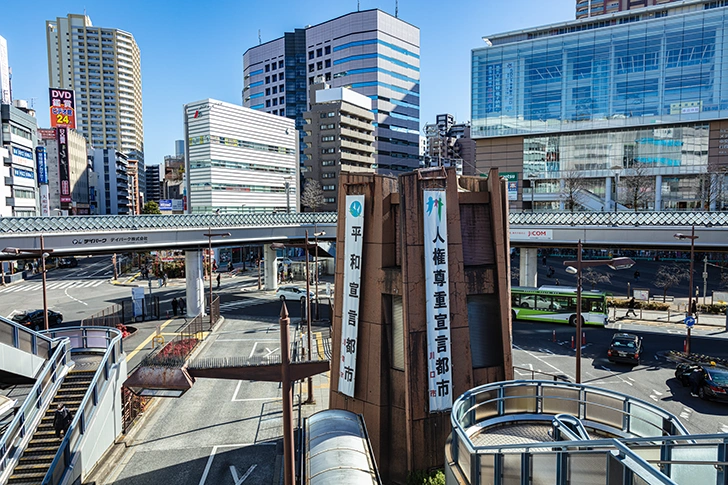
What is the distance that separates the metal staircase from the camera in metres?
13.3

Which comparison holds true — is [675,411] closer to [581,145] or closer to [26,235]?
[26,235]

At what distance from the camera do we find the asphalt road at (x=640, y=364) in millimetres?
19562

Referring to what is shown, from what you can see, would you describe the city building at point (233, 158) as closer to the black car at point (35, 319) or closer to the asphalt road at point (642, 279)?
the black car at point (35, 319)

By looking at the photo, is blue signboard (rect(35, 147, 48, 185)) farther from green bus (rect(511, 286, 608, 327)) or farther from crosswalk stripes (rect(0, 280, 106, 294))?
green bus (rect(511, 286, 608, 327))

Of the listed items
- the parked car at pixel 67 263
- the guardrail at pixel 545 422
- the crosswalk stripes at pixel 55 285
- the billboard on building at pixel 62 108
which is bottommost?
the crosswalk stripes at pixel 55 285

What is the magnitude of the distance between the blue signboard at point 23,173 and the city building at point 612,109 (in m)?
64.7

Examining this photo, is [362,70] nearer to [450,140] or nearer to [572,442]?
[450,140]

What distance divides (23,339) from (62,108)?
64153mm

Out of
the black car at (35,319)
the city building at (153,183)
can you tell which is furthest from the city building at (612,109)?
the city building at (153,183)

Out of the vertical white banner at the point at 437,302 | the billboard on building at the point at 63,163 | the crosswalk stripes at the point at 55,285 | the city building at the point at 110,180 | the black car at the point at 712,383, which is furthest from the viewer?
the city building at the point at 110,180

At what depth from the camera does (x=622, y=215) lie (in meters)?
32.8

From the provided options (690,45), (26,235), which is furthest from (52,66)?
(690,45)

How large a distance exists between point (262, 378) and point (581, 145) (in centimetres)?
7873

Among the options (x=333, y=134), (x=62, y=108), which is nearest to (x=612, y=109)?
(x=333, y=134)
